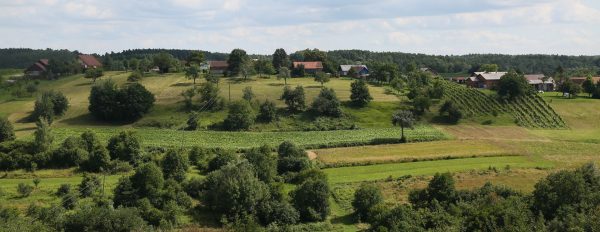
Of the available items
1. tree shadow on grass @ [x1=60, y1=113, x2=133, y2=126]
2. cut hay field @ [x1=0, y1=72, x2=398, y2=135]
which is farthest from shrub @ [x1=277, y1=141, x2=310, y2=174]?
tree shadow on grass @ [x1=60, y1=113, x2=133, y2=126]

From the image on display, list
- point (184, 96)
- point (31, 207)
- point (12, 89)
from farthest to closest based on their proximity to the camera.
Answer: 1. point (12, 89)
2. point (184, 96)
3. point (31, 207)

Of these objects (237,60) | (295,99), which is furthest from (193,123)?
(237,60)

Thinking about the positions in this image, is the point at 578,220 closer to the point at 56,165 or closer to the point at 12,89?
the point at 56,165

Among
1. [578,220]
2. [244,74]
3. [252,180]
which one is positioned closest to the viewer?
[578,220]

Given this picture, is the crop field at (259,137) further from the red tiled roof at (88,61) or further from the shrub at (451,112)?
the red tiled roof at (88,61)

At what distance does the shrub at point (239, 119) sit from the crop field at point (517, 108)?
33399mm

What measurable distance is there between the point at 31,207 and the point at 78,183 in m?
9.03

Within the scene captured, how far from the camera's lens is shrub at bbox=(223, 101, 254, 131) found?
72.0m

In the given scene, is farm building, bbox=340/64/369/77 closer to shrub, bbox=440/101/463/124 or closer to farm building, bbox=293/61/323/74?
farm building, bbox=293/61/323/74

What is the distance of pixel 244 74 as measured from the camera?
350 ft

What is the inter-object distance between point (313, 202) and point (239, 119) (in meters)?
33.7

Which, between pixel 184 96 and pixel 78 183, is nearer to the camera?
pixel 78 183

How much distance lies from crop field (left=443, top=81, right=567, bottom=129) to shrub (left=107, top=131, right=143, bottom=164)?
1951 inches

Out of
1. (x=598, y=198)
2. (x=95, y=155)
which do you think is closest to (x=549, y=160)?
(x=598, y=198)
